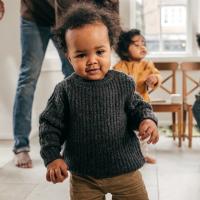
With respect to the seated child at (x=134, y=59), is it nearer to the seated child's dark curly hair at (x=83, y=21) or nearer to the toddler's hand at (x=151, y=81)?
the toddler's hand at (x=151, y=81)

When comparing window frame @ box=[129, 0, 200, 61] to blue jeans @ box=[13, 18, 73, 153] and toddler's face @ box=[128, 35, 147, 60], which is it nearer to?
toddler's face @ box=[128, 35, 147, 60]

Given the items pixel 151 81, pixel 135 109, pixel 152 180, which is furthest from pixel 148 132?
pixel 151 81

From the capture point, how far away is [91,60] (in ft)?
3.69

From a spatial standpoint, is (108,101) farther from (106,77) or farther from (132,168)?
(132,168)

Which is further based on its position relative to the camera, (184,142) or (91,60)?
(184,142)

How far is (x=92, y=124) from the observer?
1.16 meters

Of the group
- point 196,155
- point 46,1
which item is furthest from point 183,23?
point 46,1

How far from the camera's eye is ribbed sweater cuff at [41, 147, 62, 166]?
1.12 m

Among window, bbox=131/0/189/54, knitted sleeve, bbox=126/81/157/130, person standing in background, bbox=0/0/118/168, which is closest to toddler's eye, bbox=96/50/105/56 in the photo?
knitted sleeve, bbox=126/81/157/130

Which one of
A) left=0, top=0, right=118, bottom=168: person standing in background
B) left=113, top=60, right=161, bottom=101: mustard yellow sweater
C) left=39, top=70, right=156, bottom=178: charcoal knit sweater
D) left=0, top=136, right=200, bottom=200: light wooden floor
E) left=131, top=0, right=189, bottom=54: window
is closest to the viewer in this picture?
left=39, top=70, right=156, bottom=178: charcoal knit sweater

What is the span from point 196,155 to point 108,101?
6.12 feet

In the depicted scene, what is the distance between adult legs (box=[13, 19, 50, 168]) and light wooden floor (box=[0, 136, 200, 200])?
119 millimetres

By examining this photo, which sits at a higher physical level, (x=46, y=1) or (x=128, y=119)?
(x=46, y=1)

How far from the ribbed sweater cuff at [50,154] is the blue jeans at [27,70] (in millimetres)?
1482
